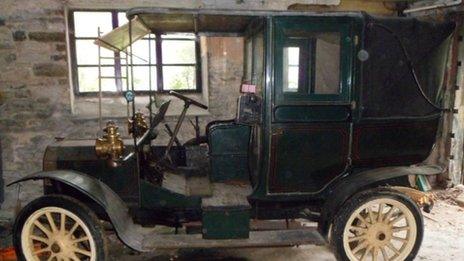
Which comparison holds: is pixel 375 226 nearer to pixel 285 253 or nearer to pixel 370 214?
pixel 370 214

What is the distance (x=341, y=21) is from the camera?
10.5 feet

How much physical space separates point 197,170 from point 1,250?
81.7 inches

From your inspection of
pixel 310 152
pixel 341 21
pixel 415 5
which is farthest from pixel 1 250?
pixel 415 5

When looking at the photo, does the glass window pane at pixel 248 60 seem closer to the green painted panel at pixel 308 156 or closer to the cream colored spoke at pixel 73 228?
the green painted panel at pixel 308 156

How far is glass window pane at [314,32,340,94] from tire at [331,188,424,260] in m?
0.96

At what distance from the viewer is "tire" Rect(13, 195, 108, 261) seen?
316cm

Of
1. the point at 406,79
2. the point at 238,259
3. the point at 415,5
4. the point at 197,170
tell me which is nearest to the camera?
the point at 406,79

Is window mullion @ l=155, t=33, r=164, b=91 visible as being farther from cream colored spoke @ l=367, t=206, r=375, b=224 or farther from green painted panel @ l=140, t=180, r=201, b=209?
cream colored spoke @ l=367, t=206, r=375, b=224

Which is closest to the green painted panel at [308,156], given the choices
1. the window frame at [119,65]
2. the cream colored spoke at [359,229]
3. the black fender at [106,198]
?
the cream colored spoke at [359,229]

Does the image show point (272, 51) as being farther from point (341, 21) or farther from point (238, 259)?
point (238, 259)

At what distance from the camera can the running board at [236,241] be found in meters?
3.23

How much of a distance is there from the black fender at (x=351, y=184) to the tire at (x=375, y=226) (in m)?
0.06

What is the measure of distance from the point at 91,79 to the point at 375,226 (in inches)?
174

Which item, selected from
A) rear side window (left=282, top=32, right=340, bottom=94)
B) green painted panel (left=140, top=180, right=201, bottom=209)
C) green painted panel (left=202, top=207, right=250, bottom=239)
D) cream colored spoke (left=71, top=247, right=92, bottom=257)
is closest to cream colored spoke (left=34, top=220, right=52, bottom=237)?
cream colored spoke (left=71, top=247, right=92, bottom=257)
